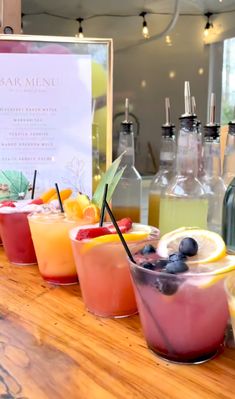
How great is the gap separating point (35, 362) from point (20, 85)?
0.71 m

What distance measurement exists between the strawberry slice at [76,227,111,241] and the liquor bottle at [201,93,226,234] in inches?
9.7

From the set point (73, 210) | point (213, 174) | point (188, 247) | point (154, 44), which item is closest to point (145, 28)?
point (154, 44)

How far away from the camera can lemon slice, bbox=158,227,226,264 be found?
55 centimetres

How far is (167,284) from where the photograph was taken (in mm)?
513

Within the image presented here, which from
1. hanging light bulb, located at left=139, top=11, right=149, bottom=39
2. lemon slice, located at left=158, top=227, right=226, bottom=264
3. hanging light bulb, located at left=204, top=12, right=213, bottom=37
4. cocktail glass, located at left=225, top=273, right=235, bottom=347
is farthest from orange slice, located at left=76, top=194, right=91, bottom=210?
hanging light bulb, located at left=204, top=12, right=213, bottom=37

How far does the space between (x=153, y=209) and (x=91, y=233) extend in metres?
0.32

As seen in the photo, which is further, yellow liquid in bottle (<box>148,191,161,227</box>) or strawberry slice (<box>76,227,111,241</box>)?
yellow liquid in bottle (<box>148,191,161,227</box>)

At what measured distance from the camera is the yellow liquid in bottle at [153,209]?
3.11ft

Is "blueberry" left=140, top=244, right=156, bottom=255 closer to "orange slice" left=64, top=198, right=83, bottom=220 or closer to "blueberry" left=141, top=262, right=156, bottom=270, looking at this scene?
"blueberry" left=141, top=262, right=156, bottom=270

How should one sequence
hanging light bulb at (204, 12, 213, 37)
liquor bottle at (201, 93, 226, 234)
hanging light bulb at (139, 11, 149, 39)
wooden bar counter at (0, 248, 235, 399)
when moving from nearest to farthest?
wooden bar counter at (0, 248, 235, 399), liquor bottle at (201, 93, 226, 234), hanging light bulb at (139, 11, 149, 39), hanging light bulb at (204, 12, 213, 37)

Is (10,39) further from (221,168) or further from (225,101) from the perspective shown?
(225,101)

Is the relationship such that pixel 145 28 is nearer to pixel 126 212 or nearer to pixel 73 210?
pixel 126 212

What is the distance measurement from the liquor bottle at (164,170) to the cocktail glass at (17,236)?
0.90 feet

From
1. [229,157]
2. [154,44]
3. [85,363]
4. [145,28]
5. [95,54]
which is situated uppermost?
[145,28]
